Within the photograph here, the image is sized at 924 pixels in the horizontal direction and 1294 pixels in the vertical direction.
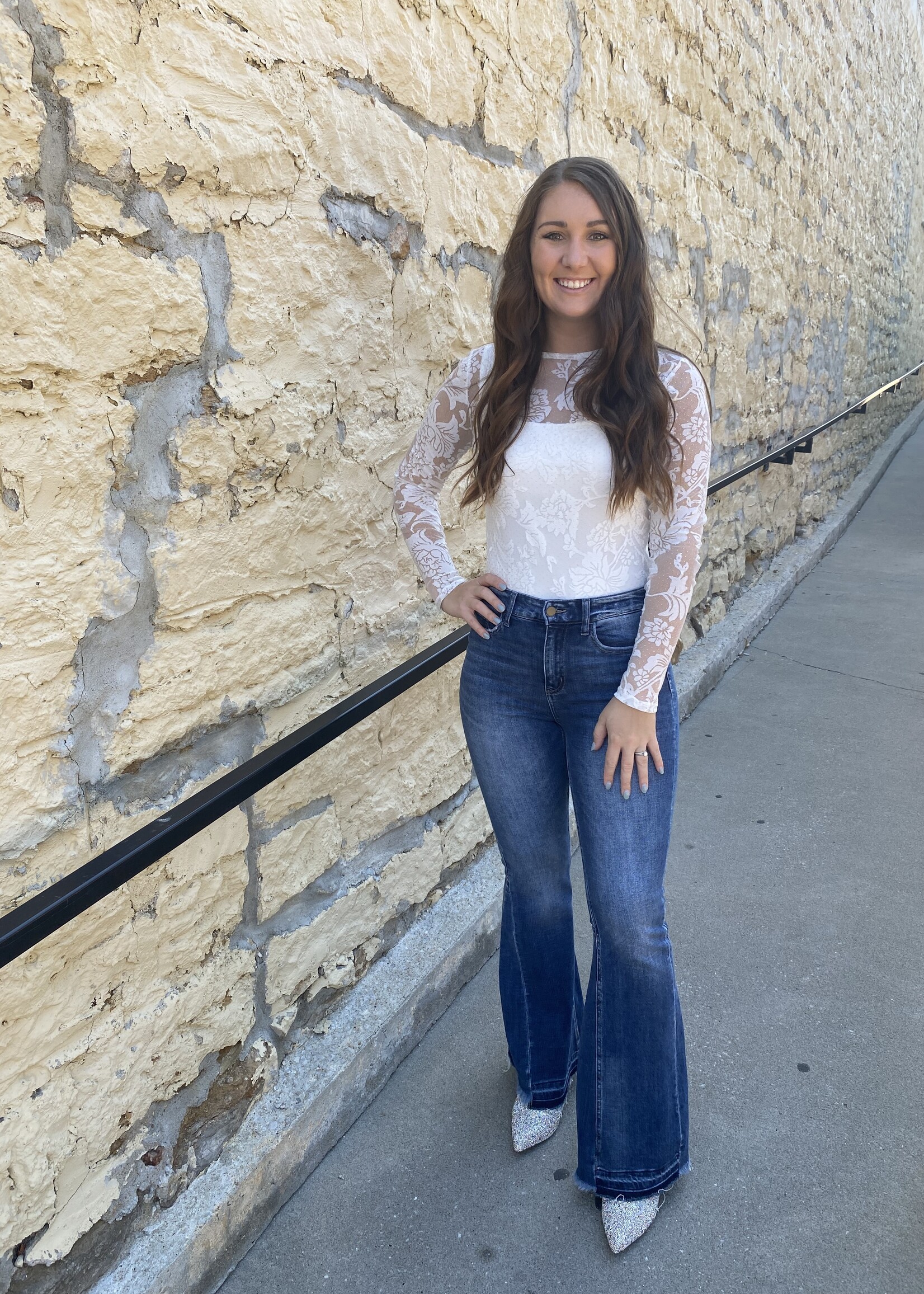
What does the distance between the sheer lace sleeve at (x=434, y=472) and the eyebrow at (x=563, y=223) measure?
0.23 m

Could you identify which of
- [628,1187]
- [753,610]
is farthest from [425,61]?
[753,610]

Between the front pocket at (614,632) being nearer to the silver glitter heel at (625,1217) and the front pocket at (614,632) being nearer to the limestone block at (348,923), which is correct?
the limestone block at (348,923)

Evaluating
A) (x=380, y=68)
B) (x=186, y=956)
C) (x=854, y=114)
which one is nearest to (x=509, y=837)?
(x=186, y=956)

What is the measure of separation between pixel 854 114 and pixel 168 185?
665cm

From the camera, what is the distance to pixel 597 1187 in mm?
1612

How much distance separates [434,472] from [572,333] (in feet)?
1.14

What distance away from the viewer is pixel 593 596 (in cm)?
147

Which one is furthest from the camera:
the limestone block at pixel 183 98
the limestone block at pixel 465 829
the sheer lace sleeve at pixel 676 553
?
the limestone block at pixel 465 829

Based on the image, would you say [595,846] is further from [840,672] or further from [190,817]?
[840,672]

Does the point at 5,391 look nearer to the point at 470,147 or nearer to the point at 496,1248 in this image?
the point at 470,147

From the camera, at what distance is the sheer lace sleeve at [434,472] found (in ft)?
5.42

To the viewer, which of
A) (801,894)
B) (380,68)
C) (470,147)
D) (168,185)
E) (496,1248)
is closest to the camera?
(168,185)

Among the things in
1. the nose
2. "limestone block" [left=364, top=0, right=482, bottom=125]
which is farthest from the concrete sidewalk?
"limestone block" [left=364, top=0, right=482, bottom=125]

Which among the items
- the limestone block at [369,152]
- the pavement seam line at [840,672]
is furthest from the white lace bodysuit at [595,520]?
the pavement seam line at [840,672]
